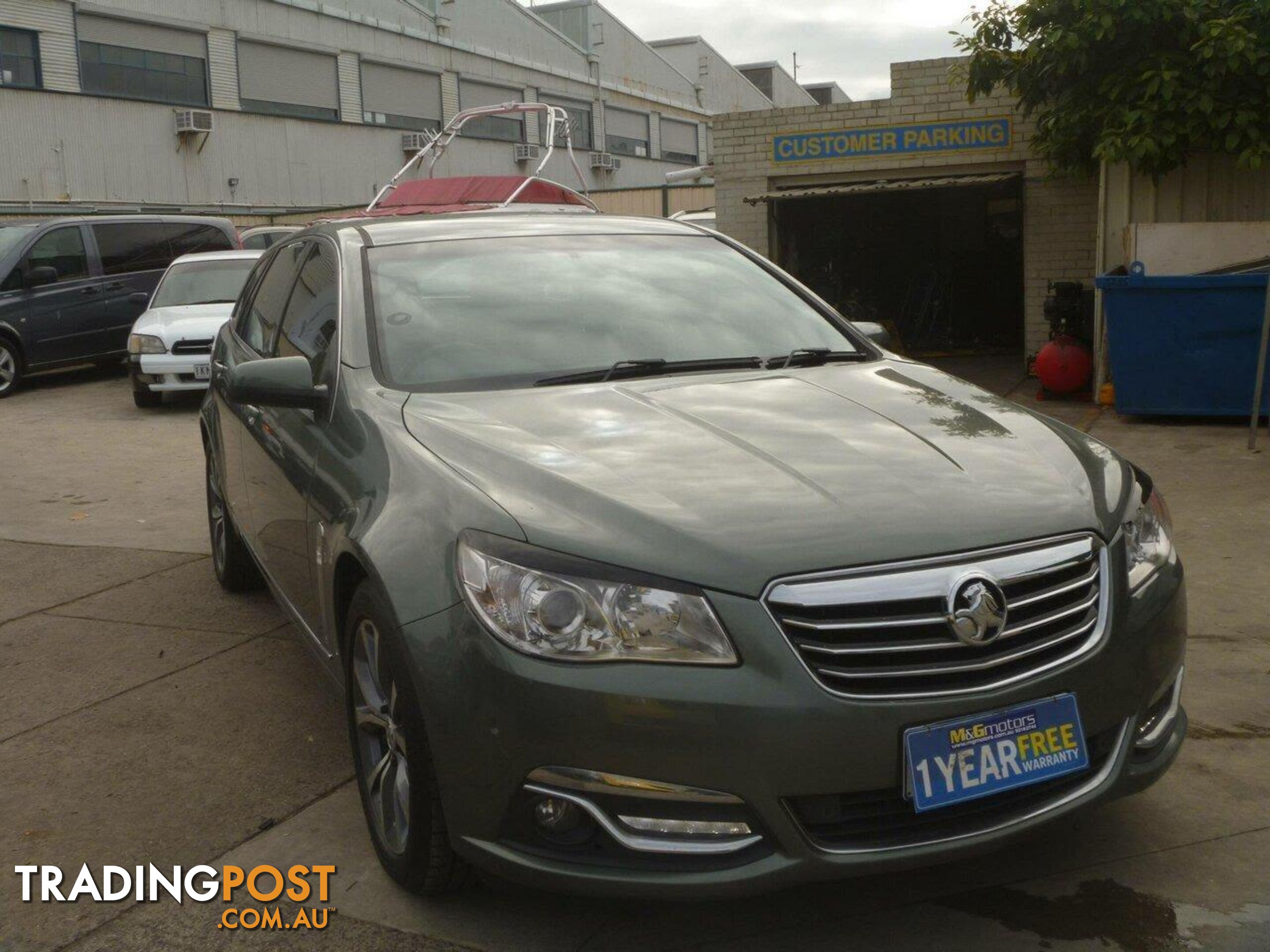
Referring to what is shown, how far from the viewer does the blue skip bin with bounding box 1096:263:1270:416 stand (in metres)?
9.16

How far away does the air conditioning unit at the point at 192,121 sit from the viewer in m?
28.3

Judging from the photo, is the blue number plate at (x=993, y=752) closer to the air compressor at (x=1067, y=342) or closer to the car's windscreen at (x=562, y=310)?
the car's windscreen at (x=562, y=310)

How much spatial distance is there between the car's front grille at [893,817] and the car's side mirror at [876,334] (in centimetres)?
194

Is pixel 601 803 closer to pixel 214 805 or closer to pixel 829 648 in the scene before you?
pixel 829 648

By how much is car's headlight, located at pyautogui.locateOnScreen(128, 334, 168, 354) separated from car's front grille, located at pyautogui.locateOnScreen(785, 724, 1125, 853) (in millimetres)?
11436

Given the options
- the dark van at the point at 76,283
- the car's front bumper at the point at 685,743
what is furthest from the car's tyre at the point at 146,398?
the car's front bumper at the point at 685,743

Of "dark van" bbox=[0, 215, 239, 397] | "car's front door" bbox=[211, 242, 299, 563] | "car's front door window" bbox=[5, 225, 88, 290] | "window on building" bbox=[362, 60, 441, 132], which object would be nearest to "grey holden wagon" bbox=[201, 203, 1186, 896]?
"car's front door" bbox=[211, 242, 299, 563]

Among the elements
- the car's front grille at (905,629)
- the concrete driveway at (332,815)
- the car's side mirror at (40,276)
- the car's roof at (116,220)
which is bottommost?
the concrete driveway at (332,815)

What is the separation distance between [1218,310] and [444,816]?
8152 millimetres

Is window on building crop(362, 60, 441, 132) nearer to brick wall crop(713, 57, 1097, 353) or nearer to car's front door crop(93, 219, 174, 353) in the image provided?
car's front door crop(93, 219, 174, 353)

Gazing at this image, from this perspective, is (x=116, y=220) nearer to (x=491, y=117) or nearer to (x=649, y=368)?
(x=649, y=368)

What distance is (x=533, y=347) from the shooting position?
3637 mm

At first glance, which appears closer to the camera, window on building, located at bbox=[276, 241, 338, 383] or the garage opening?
window on building, located at bbox=[276, 241, 338, 383]

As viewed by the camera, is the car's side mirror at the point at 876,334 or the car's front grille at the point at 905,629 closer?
the car's front grille at the point at 905,629
